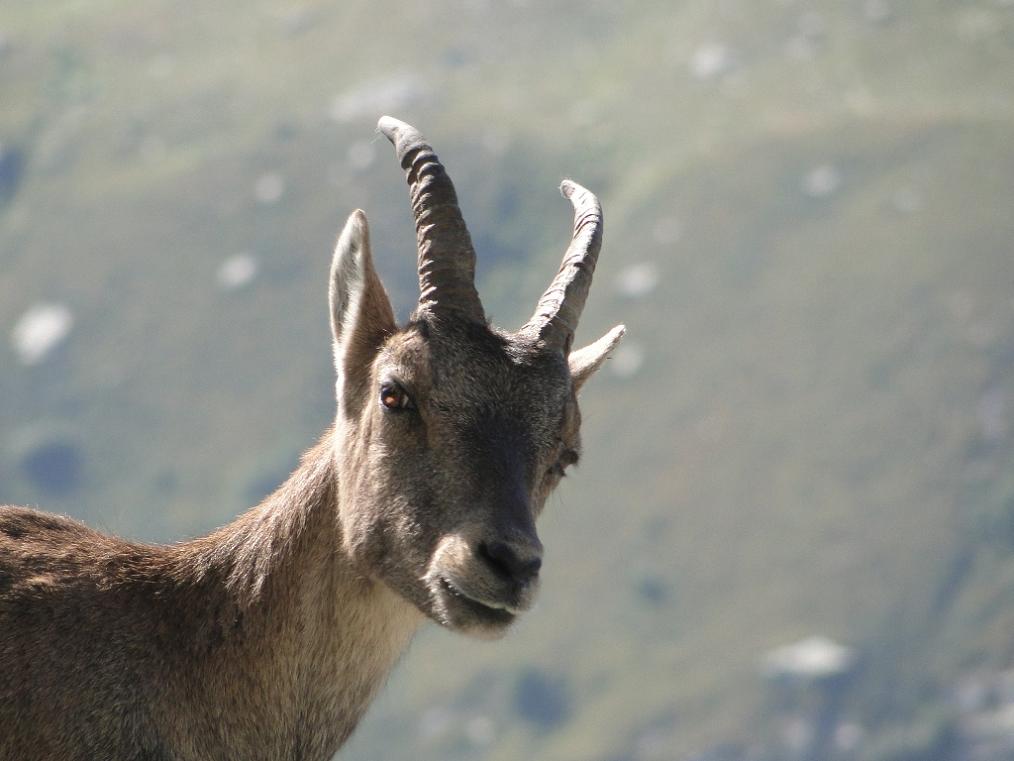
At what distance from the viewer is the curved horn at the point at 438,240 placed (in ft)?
44.4

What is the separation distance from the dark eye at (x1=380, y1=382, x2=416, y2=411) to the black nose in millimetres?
1424

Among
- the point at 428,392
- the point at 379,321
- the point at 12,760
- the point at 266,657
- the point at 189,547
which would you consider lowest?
the point at 12,760

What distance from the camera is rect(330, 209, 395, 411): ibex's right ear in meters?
13.5

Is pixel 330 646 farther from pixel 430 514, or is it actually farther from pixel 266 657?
pixel 430 514

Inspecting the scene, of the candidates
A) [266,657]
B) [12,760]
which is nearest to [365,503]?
[266,657]

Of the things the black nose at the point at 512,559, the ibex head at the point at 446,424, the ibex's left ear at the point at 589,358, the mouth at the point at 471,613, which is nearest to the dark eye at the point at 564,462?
the ibex head at the point at 446,424

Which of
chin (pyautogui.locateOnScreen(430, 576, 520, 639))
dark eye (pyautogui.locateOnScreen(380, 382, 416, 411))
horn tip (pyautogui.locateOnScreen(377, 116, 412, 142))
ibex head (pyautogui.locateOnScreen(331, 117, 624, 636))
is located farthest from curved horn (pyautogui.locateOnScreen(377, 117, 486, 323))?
chin (pyautogui.locateOnScreen(430, 576, 520, 639))

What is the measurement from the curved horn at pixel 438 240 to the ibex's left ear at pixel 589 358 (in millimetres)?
1490

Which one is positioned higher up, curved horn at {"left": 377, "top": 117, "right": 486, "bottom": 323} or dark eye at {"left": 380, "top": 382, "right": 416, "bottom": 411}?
curved horn at {"left": 377, "top": 117, "right": 486, "bottom": 323}

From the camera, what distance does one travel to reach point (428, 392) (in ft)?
42.2

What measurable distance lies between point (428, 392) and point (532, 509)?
125cm

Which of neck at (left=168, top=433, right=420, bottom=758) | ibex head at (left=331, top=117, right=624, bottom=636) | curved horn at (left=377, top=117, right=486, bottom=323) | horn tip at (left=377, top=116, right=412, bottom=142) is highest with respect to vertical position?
horn tip at (left=377, top=116, right=412, bottom=142)

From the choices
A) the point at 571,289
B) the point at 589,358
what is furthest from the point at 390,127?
the point at 589,358

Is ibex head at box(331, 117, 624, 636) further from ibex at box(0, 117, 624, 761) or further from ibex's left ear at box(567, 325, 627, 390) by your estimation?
ibex's left ear at box(567, 325, 627, 390)
